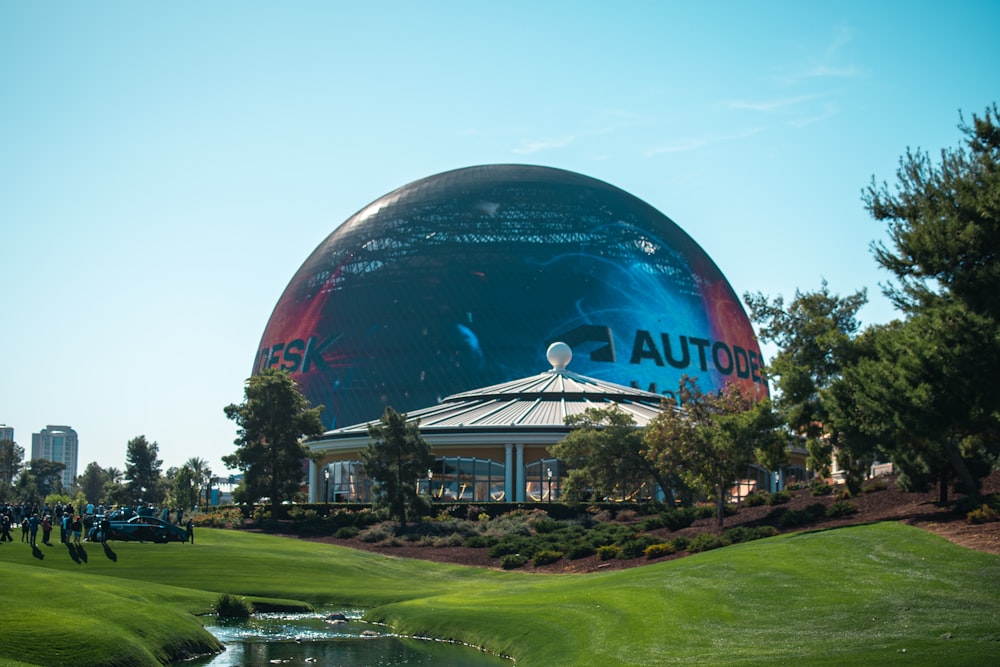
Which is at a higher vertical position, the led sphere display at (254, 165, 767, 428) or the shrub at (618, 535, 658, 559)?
the led sphere display at (254, 165, 767, 428)

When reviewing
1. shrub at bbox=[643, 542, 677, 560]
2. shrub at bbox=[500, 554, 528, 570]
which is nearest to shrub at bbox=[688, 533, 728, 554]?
shrub at bbox=[643, 542, 677, 560]

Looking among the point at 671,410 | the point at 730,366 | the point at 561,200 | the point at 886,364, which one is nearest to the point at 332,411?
the point at 561,200

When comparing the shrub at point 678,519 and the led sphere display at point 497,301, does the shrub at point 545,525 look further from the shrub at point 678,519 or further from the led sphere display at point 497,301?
the led sphere display at point 497,301

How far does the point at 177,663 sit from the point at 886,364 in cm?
1758

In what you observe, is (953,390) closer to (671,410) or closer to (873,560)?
(873,560)

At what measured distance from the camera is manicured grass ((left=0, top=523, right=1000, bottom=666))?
1830cm

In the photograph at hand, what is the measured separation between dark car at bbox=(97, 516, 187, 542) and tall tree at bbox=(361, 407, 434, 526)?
11.3 metres

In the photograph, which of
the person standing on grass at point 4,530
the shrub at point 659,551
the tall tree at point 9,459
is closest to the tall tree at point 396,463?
the person standing on grass at point 4,530

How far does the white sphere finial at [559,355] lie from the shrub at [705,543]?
42473 mm

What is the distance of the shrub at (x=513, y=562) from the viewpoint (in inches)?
1588

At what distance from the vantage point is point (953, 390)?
82.2 feet

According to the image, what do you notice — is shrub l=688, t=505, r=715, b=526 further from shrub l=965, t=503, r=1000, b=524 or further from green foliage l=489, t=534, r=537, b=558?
shrub l=965, t=503, r=1000, b=524

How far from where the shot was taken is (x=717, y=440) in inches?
1545

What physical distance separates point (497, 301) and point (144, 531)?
160 feet
